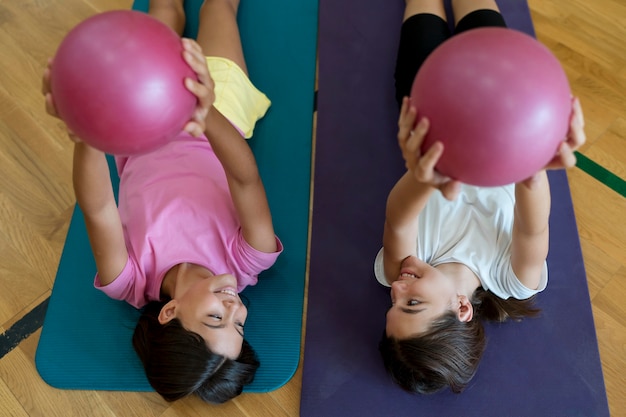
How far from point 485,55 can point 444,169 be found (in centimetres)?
23

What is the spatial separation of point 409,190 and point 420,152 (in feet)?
0.89

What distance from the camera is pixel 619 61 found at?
7.32ft

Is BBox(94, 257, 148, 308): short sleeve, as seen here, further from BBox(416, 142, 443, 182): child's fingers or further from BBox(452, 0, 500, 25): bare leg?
BBox(452, 0, 500, 25): bare leg

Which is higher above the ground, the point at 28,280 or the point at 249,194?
the point at 249,194

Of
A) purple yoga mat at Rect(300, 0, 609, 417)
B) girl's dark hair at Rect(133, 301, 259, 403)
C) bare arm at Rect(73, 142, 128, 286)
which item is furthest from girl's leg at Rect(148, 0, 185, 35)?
girl's dark hair at Rect(133, 301, 259, 403)

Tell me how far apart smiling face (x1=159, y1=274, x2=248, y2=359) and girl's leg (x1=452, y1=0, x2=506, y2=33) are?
1.21 meters

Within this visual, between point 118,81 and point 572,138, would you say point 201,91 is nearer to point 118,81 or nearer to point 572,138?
point 118,81

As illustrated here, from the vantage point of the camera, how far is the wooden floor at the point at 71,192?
1.66 m

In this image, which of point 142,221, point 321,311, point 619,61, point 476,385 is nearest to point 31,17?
point 142,221

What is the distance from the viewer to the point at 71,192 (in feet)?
6.60

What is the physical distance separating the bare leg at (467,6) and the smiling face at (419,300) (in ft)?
3.46

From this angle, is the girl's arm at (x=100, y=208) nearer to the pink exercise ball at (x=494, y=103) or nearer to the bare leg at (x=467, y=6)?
the pink exercise ball at (x=494, y=103)

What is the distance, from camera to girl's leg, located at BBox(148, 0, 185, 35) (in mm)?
2123

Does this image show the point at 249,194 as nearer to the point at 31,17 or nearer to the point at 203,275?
the point at 203,275
